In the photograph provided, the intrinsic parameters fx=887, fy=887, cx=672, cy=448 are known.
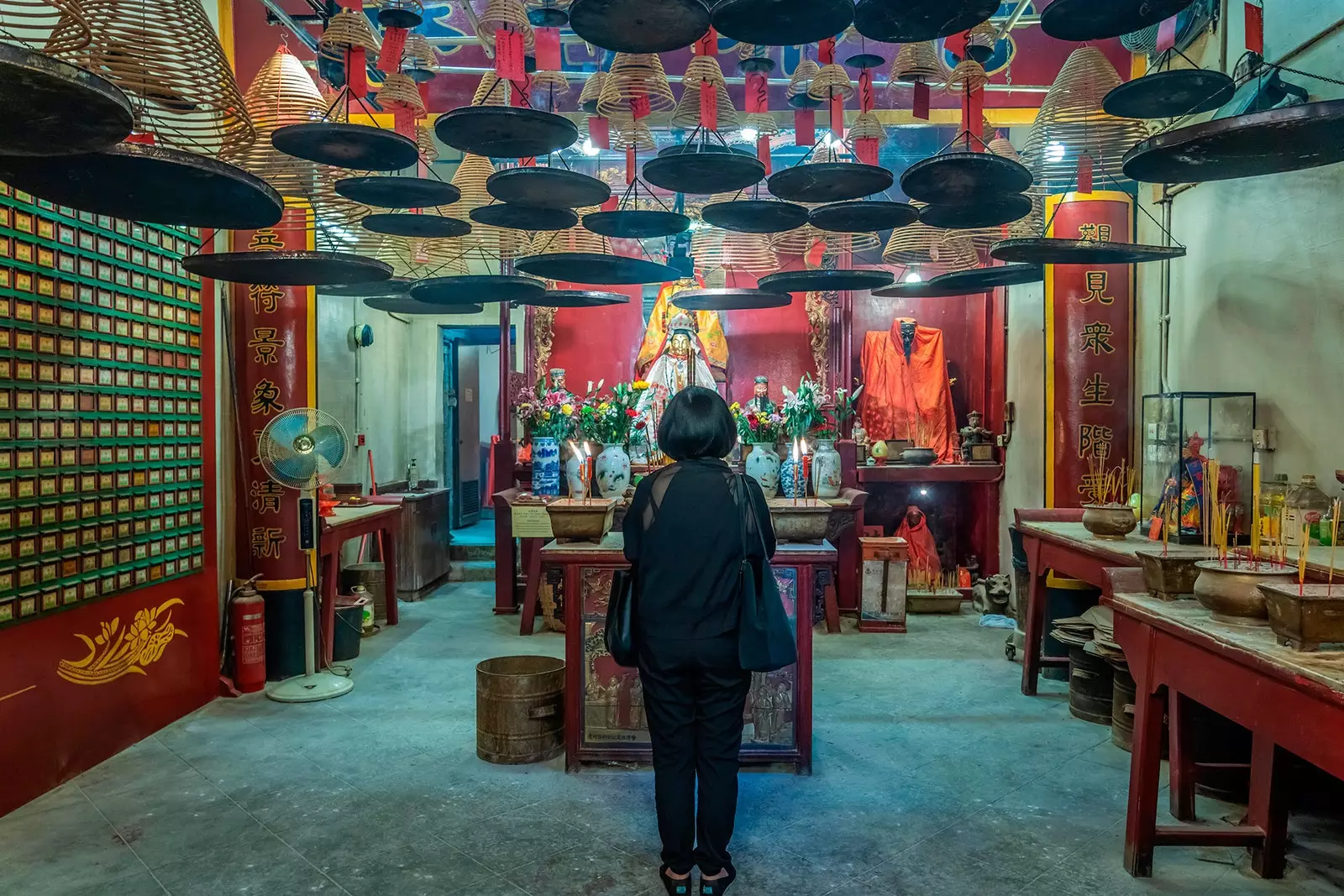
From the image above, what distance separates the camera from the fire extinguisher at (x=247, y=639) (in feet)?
16.8

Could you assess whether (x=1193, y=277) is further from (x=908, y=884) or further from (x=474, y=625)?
(x=474, y=625)

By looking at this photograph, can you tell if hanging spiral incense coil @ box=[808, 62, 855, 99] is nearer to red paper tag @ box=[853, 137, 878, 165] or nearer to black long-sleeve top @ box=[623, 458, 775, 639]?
red paper tag @ box=[853, 137, 878, 165]

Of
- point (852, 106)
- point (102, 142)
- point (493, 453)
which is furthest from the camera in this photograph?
point (852, 106)

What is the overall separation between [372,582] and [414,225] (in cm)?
342

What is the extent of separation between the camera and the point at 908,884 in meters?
2.97

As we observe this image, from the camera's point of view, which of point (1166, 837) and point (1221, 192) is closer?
point (1166, 837)

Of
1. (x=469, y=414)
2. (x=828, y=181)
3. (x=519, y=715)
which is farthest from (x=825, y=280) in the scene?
(x=469, y=414)

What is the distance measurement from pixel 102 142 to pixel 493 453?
581 cm

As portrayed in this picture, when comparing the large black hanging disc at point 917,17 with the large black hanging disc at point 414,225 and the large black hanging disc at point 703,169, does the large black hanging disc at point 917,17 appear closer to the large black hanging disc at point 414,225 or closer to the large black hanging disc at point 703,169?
the large black hanging disc at point 703,169

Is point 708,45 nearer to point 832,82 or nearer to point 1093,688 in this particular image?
point 832,82

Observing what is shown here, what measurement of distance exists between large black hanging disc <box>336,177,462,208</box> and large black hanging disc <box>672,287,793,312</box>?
10.5ft

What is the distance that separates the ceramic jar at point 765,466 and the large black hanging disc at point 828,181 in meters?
2.00

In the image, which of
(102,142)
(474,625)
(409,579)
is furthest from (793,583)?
(409,579)

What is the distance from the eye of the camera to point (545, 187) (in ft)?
12.3
